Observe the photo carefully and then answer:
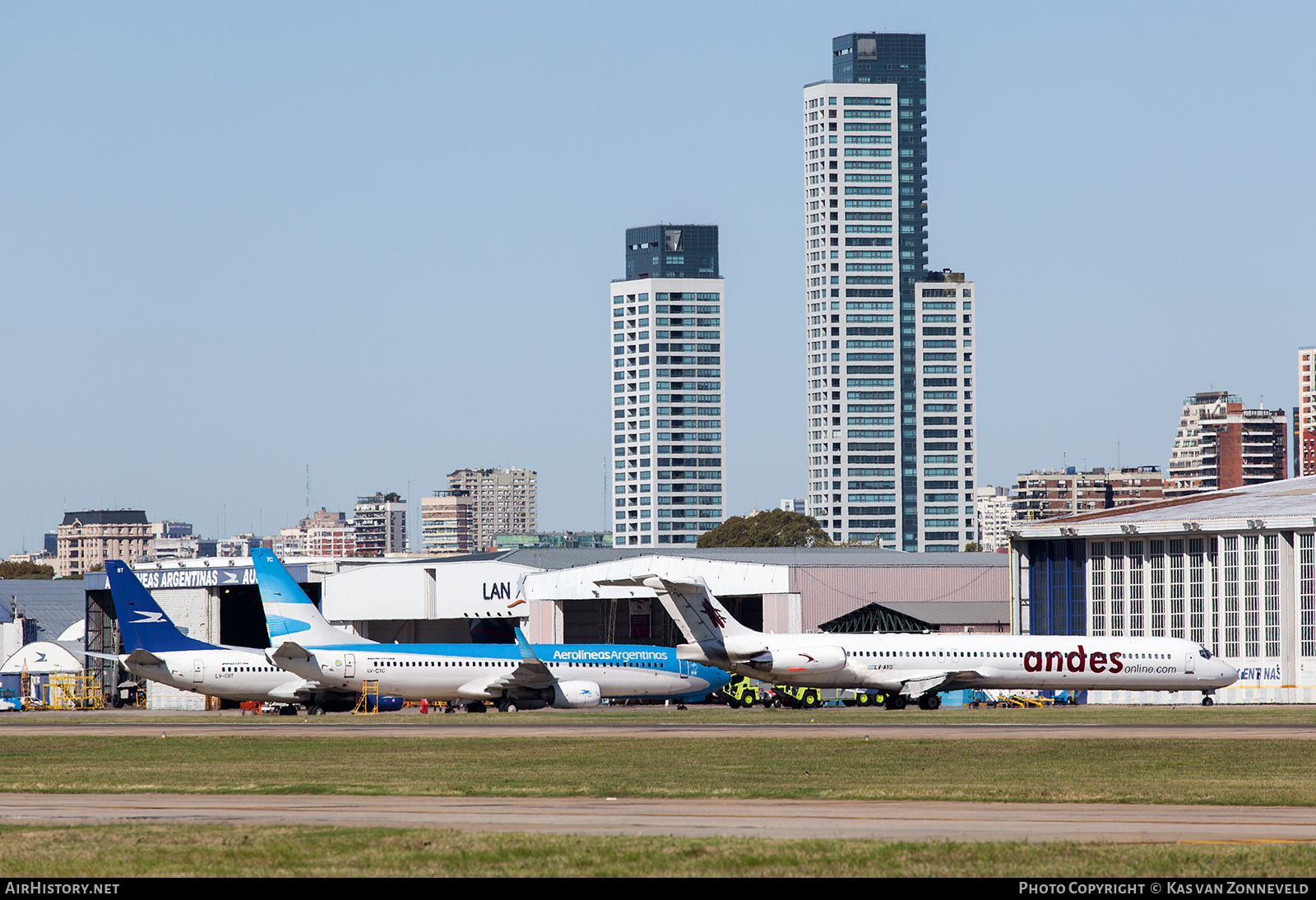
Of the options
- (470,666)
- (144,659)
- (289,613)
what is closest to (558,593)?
(289,613)

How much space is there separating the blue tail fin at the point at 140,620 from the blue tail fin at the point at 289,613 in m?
5.14

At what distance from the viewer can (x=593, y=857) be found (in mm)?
19844

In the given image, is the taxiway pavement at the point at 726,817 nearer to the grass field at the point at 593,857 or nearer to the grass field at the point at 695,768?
the grass field at the point at 593,857

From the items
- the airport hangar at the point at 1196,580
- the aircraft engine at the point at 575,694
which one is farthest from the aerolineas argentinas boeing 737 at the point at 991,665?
the airport hangar at the point at 1196,580

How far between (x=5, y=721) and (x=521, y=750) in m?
39.2

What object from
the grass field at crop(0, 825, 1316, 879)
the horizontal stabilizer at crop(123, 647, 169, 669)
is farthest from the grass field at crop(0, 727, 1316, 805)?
the horizontal stabilizer at crop(123, 647, 169, 669)

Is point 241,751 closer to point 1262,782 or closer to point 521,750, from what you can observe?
point 521,750

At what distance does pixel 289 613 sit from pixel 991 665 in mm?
30923

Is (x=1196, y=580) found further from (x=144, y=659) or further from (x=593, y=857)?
(x=593, y=857)

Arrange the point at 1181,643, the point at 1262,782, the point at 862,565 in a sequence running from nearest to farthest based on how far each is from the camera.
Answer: the point at 1262,782 → the point at 1181,643 → the point at 862,565

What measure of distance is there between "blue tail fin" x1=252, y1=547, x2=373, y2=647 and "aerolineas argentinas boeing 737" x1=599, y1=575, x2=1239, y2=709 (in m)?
16.7

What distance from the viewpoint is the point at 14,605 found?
138 m

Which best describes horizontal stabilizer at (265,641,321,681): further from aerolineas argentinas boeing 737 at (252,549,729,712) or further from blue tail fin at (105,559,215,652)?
blue tail fin at (105,559,215,652)
